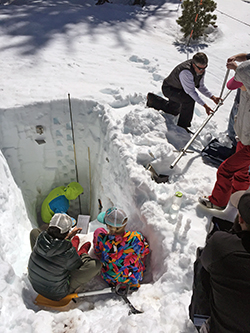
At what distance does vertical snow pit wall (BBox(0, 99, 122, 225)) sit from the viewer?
4.02 metres

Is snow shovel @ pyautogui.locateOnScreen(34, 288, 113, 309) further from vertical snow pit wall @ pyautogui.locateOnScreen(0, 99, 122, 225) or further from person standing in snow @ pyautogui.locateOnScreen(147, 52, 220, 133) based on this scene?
person standing in snow @ pyautogui.locateOnScreen(147, 52, 220, 133)

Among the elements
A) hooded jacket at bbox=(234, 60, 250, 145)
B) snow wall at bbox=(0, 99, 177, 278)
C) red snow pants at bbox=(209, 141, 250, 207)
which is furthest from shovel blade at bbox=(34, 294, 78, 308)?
hooded jacket at bbox=(234, 60, 250, 145)

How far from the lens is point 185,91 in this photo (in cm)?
378

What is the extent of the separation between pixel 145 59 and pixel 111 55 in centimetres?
81

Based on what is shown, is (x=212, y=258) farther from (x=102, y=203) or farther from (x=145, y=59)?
(x=145, y=59)

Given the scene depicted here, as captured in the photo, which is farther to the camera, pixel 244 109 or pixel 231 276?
pixel 244 109

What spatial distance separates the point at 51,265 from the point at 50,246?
7.1 inches

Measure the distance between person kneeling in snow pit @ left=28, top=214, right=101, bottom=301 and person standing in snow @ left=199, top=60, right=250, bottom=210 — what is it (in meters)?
1.42

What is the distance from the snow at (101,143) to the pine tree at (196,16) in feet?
1.32

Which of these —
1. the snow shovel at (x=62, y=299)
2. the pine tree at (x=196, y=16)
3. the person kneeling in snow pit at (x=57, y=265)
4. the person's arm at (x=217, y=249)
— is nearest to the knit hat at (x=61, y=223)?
the person kneeling in snow pit at (x=57, y=265)

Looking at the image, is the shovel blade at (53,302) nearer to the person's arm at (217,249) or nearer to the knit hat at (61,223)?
the knit hat at (61,223)

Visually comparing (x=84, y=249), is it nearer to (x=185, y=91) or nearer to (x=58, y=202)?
(x=58, y=202)

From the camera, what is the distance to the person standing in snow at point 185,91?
3.57m

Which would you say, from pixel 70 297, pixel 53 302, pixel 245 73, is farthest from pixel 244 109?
pixel 53 302
